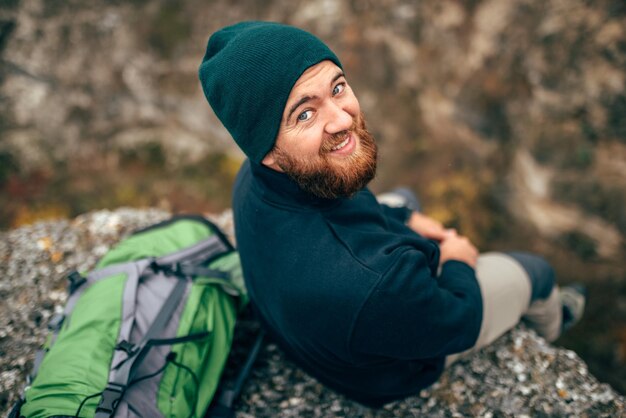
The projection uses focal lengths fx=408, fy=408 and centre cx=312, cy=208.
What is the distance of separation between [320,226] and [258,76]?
0.92m

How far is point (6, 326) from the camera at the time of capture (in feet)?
12.6

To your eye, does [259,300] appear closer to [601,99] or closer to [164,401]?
[164,401]

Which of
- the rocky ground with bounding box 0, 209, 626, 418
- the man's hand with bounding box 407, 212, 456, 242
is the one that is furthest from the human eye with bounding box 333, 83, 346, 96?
the rocky ground with bounding box 0, 209, 626, 418

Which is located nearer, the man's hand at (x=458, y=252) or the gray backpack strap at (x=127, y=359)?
the gray backpack strap at (x=127, y=359)

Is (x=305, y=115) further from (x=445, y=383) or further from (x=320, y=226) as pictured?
(x=445, y=383)

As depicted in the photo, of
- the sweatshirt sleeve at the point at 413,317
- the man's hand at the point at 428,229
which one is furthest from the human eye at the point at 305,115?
the man's hand at the point at 428,229

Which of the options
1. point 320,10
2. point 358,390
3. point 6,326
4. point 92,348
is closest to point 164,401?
point 92,348

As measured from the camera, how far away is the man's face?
2385 millimetres

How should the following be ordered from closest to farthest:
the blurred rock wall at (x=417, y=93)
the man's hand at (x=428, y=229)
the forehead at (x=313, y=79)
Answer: the forehead at (x=313, y=79), the man's hand at (x=428, y=229), the blurred rock wall at (x=417, y=93)

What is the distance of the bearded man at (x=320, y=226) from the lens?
7.38ft

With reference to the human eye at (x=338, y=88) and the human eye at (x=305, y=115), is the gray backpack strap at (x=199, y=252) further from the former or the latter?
the human eye at (x=338, y=88)

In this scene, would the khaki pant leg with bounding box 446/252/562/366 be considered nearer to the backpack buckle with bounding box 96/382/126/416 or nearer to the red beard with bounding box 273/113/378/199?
the red beard with bounding box 273/113/378/199

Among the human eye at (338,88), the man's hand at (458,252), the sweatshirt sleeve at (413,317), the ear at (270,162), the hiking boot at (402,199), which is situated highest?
the human eye at (338,88)

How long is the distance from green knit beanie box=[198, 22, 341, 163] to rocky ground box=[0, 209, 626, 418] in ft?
6.90
